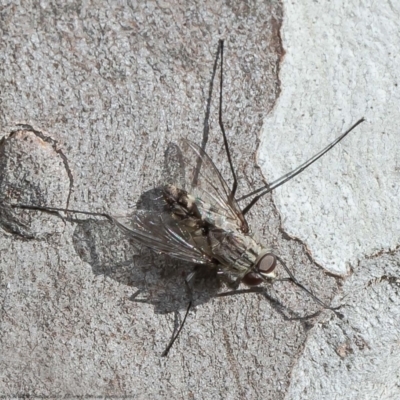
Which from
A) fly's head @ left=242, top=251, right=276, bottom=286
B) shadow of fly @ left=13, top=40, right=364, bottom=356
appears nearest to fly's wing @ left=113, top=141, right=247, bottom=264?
shadow of fly @ left=13, top=40, right=364, bottom=356

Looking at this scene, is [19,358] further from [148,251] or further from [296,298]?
[296,298]

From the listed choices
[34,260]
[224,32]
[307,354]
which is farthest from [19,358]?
[224,32]

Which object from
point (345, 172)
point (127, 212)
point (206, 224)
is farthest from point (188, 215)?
point (345, 172)

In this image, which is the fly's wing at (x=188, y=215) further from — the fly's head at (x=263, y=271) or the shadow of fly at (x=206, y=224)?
the fly's head at (x=263, y=271)

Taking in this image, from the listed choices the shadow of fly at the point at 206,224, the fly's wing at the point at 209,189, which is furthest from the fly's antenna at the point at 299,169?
the fly's wing at the point at 209,189

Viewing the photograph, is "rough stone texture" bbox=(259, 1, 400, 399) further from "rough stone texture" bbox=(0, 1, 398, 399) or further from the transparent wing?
the transparent wing

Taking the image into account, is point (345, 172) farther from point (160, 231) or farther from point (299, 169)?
point (160, 231)
